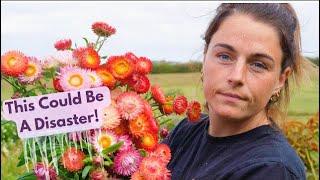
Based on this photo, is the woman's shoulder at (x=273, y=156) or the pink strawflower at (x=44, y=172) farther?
the woman's shoulder at (x=273, y=156)

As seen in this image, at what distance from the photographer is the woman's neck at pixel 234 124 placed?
1.71m

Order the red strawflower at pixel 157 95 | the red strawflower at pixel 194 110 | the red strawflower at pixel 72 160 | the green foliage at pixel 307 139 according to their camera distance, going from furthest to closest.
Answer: the green foliage at pixel 307 139, the red strawflower at pixel 194 110, the red strawflower at pixel 157 95, the red strawflower at pixel 72 160

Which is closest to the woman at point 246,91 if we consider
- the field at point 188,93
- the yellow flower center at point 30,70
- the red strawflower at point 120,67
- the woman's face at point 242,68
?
the woman's face at point 242,68

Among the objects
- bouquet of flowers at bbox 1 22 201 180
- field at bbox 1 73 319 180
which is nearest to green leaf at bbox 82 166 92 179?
bouquet of flowers at bbox 1 22 201 180

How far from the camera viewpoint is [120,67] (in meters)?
1.54

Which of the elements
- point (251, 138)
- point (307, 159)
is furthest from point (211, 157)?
point (307, 159)

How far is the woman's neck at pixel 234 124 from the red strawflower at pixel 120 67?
331 millimetres

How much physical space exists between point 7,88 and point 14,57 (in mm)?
112

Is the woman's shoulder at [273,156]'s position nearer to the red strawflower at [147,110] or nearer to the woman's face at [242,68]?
the woman's face at [242,68]

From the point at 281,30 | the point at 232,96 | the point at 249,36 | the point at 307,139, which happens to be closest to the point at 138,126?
the point at 232,96

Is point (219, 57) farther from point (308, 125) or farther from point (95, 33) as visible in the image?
point (308, 125)

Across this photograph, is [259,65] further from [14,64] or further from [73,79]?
[14,64]

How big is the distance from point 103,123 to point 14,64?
0.80 feet

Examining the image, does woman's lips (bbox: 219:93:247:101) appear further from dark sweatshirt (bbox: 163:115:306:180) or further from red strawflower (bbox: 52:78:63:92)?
red strawflower (bbox: 52:78:63:92)
